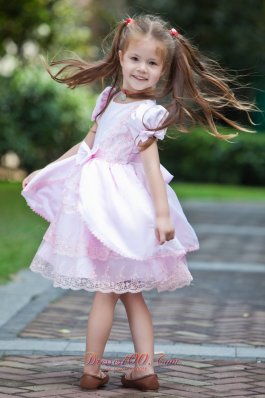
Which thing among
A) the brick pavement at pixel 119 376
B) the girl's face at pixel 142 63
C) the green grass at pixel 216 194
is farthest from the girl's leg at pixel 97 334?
the green grass at pixel 216 194

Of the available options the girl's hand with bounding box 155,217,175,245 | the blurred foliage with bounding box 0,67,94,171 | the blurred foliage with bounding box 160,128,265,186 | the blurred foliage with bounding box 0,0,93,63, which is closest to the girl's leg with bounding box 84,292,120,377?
the girl's hand with bounding box 155,217,175,245

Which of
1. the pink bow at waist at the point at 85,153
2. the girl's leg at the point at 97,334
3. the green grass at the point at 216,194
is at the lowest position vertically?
the green grass at the point at 216,194

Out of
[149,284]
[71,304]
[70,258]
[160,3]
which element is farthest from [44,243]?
[160,3]

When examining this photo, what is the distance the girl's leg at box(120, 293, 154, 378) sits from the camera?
4.12m

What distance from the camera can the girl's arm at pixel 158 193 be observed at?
394 cm

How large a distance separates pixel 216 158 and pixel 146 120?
1826 cm

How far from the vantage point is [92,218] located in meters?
4.02

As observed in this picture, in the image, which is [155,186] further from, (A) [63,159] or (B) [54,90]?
(B) [54,90]

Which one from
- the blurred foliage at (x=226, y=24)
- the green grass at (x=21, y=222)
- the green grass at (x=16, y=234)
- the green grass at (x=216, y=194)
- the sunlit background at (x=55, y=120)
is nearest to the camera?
the green grass at (x=16, y=234)

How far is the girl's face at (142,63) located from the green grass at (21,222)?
3.32m

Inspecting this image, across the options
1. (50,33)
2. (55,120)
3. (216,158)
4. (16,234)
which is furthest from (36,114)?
(16,234)

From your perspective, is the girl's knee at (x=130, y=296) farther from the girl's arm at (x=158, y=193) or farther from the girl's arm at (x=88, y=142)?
the girl's arm at (x=88, y=142)

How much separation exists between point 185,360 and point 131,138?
118 cm

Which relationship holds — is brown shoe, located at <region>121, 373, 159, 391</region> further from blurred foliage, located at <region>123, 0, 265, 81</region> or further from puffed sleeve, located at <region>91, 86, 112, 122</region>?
blurred foliage, located at <region>123, 0, 265, 81</region>
